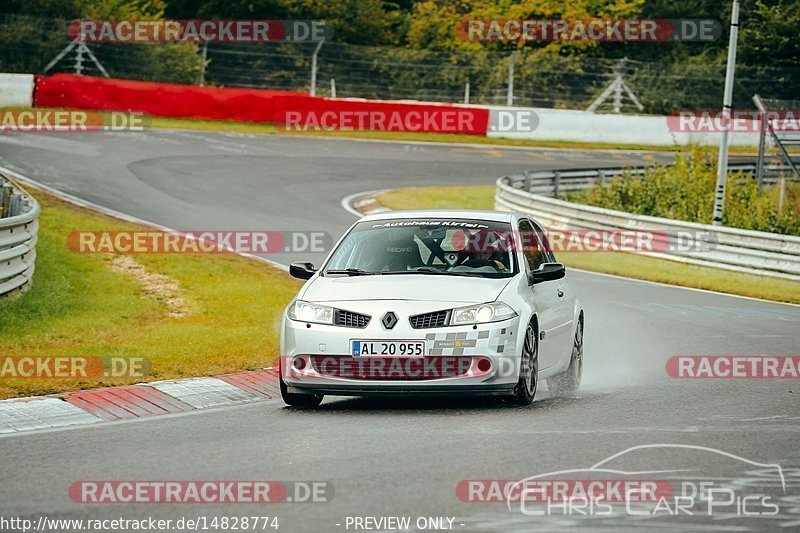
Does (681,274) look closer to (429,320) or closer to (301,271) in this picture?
(301,271)

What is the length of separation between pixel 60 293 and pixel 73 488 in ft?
29.7

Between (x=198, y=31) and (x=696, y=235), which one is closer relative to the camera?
(x=696, y=235)

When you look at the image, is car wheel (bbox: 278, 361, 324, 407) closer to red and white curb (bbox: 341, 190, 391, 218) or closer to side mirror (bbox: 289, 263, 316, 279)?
side mirror (bbox: 289, 263, 316, 279)

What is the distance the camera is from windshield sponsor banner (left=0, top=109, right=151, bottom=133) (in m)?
38.2

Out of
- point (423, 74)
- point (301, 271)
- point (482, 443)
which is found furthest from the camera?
point (423, 74)

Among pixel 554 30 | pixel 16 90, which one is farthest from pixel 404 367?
pixel 554 30

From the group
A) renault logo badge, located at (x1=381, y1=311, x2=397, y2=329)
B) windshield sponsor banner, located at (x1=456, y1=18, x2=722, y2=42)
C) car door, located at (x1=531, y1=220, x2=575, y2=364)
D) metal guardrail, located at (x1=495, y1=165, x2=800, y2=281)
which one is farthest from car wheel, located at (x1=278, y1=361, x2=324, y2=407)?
windshield sponsor banner, located at (x1=456, y1=18, x2=722, y2=42)

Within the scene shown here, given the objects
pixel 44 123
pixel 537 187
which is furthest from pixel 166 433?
pixel 44 123

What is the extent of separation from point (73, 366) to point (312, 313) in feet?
9.18

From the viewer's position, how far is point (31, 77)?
41438 millimetres

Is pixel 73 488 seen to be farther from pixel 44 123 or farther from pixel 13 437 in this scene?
pixel 44 123

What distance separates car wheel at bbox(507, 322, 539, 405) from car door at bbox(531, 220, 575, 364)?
28.2 inches

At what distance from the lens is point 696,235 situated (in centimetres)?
2392

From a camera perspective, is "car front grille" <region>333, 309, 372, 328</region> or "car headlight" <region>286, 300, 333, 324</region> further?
"car headlight" <region>286, 300, 333, 324</region>
